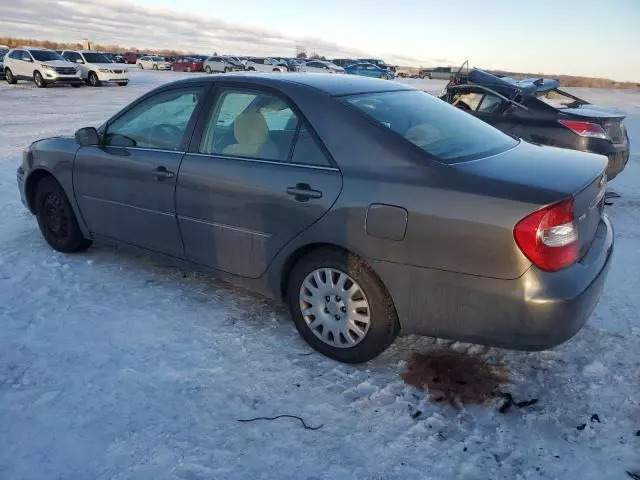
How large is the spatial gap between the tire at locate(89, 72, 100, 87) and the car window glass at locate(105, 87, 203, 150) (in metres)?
26.1

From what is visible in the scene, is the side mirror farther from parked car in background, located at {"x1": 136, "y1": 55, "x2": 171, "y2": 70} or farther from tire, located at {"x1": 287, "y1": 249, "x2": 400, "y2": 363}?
parked car in background, located at {"x1": 136, "y1": 55, "x2": 171, "y2": 70}

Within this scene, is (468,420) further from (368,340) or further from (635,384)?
(635,384)

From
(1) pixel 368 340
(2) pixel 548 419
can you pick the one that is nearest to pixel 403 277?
(1) pixel 368 340

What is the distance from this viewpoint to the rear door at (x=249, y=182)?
121 inches

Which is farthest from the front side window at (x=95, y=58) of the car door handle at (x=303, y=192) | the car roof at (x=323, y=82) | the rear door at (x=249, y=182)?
the car door handle at (x=303, y=192)

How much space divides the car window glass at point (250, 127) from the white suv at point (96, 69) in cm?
2647

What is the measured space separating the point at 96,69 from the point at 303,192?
2780 cm

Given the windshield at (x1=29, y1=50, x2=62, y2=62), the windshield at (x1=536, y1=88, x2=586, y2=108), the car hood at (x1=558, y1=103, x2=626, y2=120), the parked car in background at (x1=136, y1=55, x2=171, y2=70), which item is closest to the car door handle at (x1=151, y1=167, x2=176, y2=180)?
the car hood at (x1=558, y1=103, x2=626, y2=120)

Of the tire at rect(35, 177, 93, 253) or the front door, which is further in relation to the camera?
the tire at rect(35, 177, 93, 253)

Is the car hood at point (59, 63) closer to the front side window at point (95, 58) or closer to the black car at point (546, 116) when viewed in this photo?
the front side window at point (95, 58)

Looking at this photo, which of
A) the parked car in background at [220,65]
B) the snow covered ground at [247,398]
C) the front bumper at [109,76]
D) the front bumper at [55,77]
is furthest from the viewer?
the parked car in background at [220,65]

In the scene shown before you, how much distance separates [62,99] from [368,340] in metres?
20.8

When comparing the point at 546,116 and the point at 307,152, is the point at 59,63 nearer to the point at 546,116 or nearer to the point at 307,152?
the point at 546,116

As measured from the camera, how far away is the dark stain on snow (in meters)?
2.90
